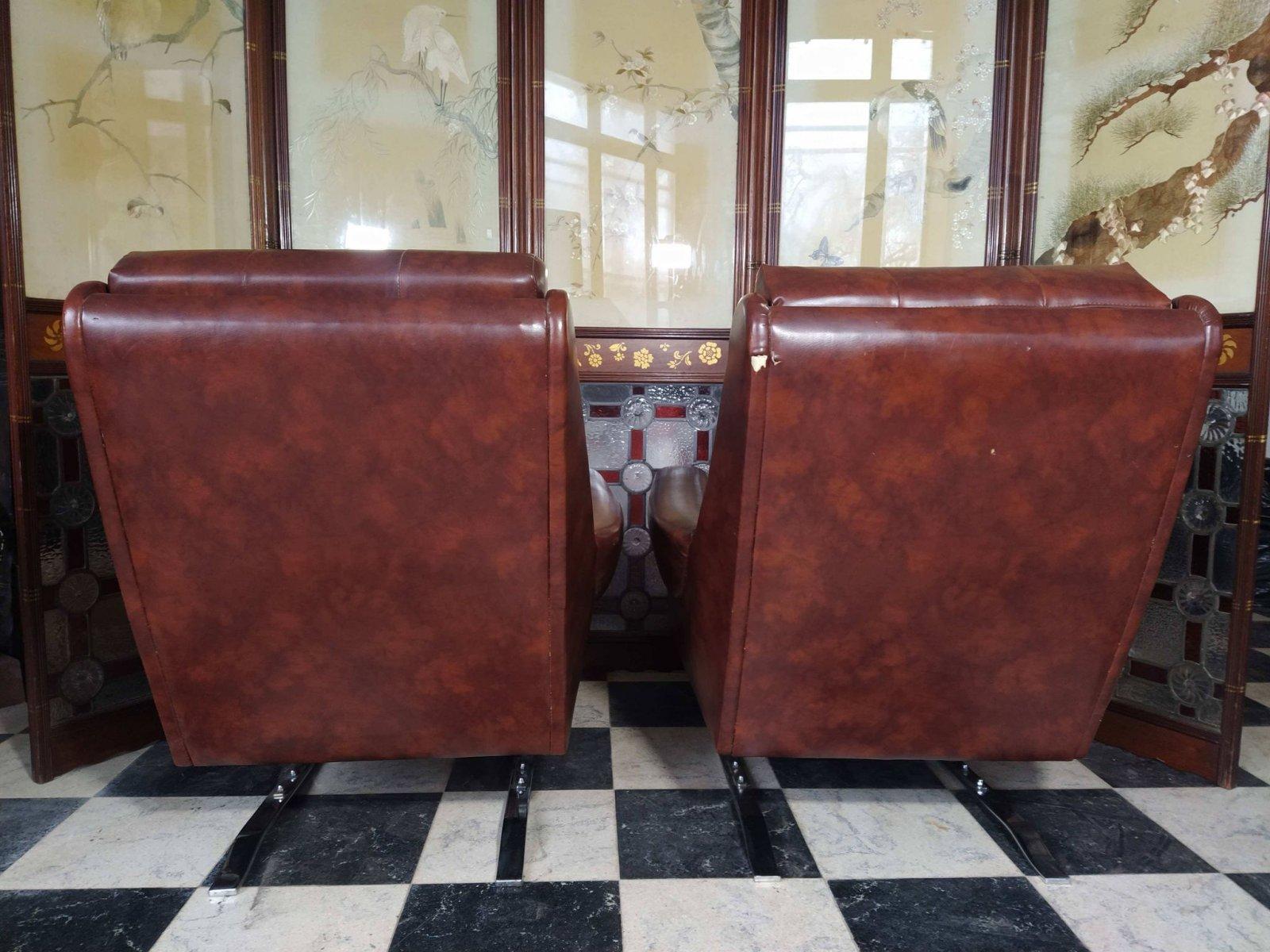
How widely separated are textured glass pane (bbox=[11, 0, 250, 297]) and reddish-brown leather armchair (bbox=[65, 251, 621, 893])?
978 mm

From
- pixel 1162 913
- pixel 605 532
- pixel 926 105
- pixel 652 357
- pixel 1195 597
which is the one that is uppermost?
pixel 926 105

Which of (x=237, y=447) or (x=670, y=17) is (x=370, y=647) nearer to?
(x=237, y=447)

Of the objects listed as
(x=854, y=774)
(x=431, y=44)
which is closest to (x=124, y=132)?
(x=431, y=44)

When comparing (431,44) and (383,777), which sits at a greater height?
(431,44)

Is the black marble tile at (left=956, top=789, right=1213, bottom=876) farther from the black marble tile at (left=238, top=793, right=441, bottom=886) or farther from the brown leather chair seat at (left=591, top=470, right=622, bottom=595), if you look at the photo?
the black marble tile at (left=238, top=793, right=441, bottom=886)

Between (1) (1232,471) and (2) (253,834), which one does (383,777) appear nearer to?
(2) (253,834)

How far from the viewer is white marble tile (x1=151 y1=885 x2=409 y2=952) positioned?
1.09 metres

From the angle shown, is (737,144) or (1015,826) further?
(737,144)

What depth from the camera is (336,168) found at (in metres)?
2.34

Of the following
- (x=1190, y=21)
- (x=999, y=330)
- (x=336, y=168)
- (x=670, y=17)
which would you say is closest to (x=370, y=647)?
(x=999, y=330)

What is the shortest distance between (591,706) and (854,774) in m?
0.75

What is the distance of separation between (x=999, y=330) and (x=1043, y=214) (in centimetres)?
156

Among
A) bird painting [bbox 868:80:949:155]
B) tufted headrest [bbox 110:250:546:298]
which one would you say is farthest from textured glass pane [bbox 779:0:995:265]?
tufted headrest [bbox 110:250:546:298]

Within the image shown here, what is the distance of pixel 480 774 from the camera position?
163 cm
